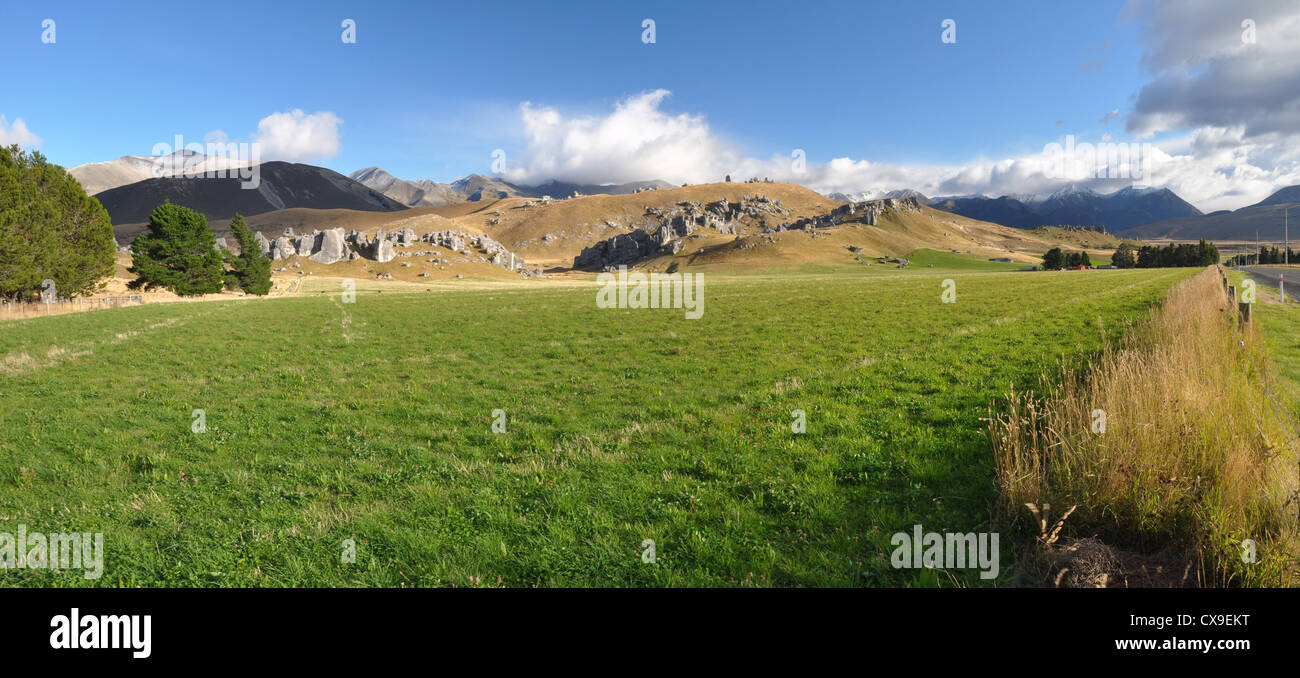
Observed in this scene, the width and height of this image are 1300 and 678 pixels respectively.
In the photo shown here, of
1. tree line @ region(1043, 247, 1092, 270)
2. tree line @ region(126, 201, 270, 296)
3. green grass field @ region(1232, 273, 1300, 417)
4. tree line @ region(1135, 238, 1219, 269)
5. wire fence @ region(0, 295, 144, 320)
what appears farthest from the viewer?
tree line @ region(1043, 247, 1092, 270)

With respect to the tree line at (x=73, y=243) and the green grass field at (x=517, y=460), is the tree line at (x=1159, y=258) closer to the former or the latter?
the green grass field at (x=517, y=460)

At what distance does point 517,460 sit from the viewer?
1021 centimetres

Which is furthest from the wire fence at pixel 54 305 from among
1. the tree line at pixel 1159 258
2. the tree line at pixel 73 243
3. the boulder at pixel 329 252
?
the tree line at pixel 1159 258

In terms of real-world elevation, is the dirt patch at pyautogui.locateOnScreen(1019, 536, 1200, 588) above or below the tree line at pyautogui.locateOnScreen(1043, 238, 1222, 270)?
below

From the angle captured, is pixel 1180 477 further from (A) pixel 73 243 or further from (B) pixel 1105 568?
(A) pixel 73 243

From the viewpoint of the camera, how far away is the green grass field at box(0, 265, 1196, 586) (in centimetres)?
639

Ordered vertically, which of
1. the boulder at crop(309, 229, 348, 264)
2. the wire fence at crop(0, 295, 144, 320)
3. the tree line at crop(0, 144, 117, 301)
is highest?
the boulder at crop(309, 229, 348, 264)

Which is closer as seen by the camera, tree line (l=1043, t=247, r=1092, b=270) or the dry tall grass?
the dry tall grass

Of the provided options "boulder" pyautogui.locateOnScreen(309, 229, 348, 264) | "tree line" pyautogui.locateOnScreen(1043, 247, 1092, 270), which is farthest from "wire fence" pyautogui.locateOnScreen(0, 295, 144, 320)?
"tree line" pyautogui.locateOnScreen(1043, 247, 1092, 270)

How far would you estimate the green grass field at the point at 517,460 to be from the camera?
6.39m

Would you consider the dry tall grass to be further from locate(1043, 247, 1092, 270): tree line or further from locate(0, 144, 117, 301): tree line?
locate(1043, 247, 1092, 270): tree line

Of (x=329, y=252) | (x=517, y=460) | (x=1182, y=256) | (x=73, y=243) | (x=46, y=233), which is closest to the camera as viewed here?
(x=517, y=460)

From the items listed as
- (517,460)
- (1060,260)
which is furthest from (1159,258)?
(517,460)
